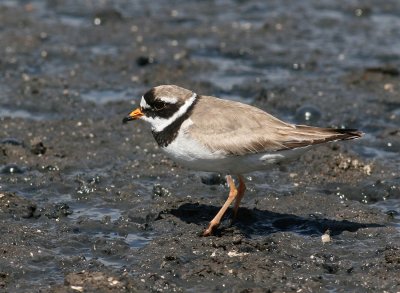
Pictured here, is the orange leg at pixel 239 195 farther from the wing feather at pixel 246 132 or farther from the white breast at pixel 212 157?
the wing feather at pixel 246 132

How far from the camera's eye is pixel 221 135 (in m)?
7.71

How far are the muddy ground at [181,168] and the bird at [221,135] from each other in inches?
26.6

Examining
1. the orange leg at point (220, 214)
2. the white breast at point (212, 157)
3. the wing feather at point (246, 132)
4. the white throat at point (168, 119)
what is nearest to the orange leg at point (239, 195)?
the orange leg at point (220, 214)

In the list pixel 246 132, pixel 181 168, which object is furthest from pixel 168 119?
pixel 181 168

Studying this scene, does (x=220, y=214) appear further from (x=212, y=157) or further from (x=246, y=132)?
(x=246, y=132)

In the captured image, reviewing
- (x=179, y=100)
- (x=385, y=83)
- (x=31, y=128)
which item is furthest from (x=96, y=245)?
(x=385, y=83)

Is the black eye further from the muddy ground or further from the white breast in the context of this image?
the muddy ground

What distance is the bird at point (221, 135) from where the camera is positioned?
7656 mm

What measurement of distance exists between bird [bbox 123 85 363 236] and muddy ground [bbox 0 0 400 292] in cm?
67

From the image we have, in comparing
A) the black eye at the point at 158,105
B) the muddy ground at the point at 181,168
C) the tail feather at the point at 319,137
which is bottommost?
the muddy ground at the point at 181,168

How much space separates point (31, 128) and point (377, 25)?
6.51m

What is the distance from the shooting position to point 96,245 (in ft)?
25.1

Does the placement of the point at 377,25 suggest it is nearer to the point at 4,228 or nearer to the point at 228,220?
the point at 228,220

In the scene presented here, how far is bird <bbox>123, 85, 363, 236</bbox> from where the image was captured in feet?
25.1
